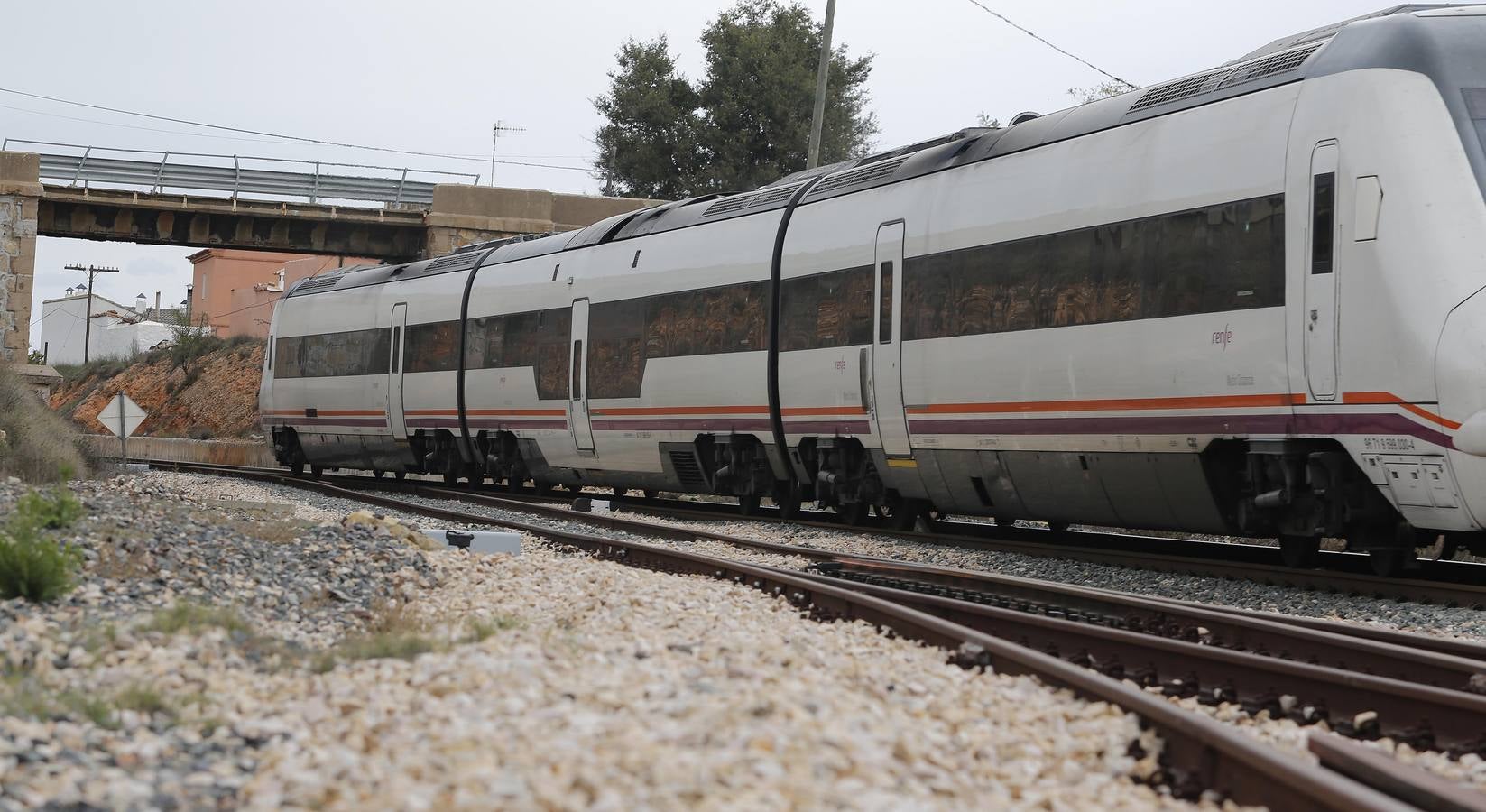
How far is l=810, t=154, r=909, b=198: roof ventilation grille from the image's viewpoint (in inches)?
509

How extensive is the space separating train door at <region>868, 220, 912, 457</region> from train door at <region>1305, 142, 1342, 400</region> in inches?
161

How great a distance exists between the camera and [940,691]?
5.12 metres

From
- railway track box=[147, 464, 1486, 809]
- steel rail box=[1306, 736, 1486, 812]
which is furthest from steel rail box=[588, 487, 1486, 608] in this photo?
steel rail box=[1306, 736, 1486, 812]

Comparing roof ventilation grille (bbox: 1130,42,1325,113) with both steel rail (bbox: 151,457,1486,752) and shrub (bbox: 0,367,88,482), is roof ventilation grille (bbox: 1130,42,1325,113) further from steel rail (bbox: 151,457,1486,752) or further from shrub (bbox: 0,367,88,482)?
shrub (bbox: 0,367,88,482)

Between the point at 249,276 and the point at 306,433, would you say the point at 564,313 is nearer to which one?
the point at 306,433

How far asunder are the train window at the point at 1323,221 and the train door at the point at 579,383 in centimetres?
991

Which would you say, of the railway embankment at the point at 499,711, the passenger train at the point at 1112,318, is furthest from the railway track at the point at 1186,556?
the railway embankment at the point at 499,711

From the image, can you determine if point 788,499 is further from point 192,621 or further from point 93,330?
point 93,330

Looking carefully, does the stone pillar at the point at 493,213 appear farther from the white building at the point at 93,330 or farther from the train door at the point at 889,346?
the white building at the point at 93,330

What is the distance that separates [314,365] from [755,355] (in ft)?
43.6

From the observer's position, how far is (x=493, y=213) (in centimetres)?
3981

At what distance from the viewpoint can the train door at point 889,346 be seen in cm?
1215

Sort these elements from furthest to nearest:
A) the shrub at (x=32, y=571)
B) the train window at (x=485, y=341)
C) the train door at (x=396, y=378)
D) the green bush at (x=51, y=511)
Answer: the train door at (x=396, y=378) → the train window at (x=485, y=341) → the green bush at (x=51, y=511) → the shrub at (x=32, y=571)

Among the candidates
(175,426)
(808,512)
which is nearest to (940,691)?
(808,512)
